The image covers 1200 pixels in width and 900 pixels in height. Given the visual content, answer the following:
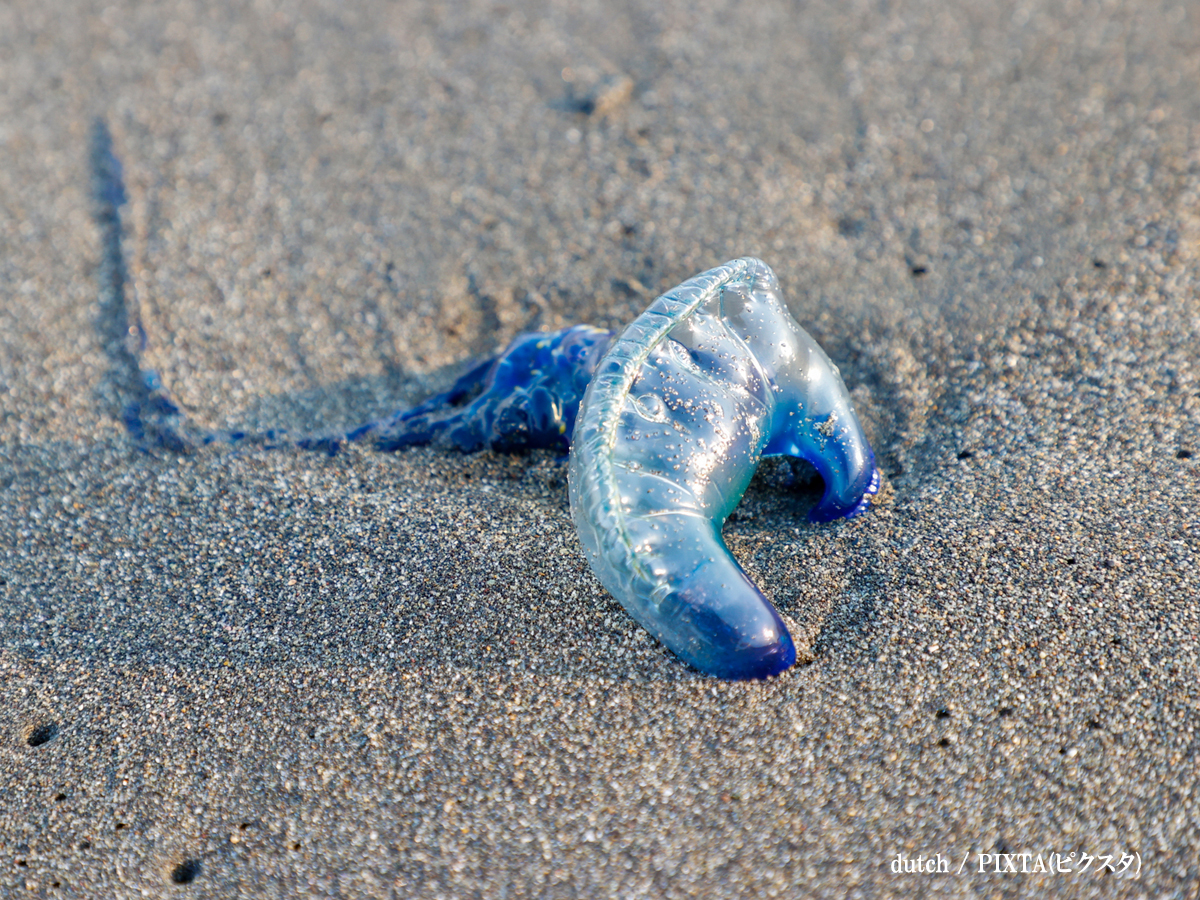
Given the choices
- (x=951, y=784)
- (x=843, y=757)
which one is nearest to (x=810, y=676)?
(x=843, y=757)

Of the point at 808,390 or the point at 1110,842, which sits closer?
the point at 1110,842

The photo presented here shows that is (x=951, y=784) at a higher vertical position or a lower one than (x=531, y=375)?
lower

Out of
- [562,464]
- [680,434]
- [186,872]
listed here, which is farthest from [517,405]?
[186,872]

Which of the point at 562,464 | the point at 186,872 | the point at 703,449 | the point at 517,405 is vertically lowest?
the point at 186,872

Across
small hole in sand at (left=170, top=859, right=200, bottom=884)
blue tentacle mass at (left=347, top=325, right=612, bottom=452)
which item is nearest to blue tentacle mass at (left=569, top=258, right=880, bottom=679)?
blue tentacle mass at (left=347, top=325, right=612, bottom=452)

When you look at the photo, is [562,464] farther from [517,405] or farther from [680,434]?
[680,434]

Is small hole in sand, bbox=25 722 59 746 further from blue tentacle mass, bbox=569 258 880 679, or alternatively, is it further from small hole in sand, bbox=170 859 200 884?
blue tentacle mass, bbox=569 258 880 679

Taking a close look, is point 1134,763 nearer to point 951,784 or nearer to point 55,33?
point 951,784
